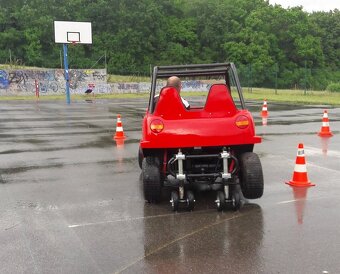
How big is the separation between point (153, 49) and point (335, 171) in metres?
63.6

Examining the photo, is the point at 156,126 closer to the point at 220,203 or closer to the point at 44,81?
the point at 220,203

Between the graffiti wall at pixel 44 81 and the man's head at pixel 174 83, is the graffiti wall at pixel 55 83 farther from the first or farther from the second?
the man's head at pixel 174 83

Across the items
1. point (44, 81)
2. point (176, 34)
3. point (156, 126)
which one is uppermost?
point (176, 34)

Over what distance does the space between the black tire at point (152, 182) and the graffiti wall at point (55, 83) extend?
1350 inches

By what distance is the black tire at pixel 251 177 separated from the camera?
18.0 ft

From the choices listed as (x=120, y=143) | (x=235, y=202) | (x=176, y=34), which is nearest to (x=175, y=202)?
(x=235, y=202)

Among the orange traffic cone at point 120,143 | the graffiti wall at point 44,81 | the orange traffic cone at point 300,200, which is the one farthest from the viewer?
the graffiti wall at point 44,81

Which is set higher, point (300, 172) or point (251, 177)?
point (251, 177)

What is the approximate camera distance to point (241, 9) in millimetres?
78438

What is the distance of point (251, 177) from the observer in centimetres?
549

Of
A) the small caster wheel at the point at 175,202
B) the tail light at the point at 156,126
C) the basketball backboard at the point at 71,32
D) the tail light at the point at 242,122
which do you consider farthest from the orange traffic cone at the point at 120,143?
the basketball backboard at the point at 71,32

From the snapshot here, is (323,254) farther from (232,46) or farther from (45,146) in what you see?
(232,46)

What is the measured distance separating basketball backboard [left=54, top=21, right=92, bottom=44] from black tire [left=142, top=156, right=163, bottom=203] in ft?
84.9

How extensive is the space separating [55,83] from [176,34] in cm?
3512
